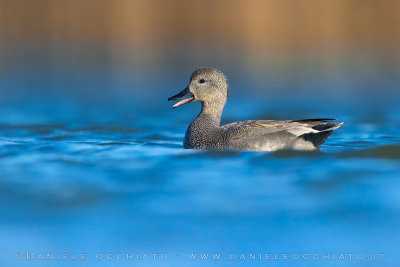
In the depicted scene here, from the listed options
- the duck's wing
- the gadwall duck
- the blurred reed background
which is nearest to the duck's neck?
the gadwall duck

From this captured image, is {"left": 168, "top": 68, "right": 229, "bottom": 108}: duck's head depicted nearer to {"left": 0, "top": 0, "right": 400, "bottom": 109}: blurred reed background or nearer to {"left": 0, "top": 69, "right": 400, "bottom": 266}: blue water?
{"left": 0, "top": 69, "right": 400, "bottom": 266}: blue water

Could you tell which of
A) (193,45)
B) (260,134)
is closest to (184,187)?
(260,134)

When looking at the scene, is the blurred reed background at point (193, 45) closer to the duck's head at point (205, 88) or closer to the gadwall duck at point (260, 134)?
the duck's head at point (205, 88)

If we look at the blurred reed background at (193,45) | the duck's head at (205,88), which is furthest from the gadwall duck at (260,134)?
the blurred reed background at (193,45)

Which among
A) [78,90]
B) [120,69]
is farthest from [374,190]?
[120,69]

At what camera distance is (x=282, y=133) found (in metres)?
8.23

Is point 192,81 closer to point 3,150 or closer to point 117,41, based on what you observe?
point 3,150

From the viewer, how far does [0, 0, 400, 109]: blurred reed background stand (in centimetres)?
1738

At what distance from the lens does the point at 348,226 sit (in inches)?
223

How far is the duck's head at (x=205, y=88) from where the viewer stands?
9047mm

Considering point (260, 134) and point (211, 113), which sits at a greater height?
point (211, 113)

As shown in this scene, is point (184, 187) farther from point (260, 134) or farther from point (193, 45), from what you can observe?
point (193, 45)

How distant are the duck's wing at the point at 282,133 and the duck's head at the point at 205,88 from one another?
808mm

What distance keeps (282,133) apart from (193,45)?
13737 millimetres
